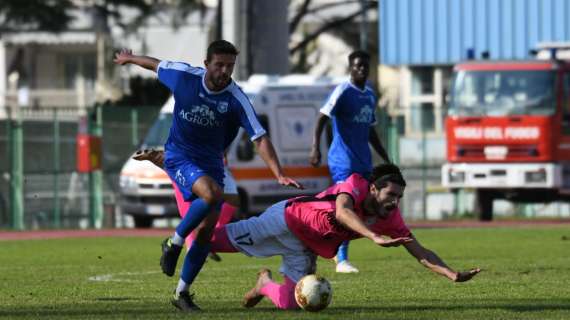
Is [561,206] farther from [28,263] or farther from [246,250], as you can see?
[246,250]

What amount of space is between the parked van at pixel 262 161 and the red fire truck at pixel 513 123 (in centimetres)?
238

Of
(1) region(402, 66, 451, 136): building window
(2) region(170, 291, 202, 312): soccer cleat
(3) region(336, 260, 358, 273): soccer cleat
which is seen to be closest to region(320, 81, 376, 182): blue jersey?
(3) region(336, 260, 358, 273): soccer cleat

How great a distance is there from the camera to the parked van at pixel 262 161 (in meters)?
26.3

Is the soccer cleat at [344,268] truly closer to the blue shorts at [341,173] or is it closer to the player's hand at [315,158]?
the blue shorts at [341,173]

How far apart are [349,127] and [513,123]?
1184 cm

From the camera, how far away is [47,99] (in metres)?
57.3

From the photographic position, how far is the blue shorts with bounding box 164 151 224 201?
11195 mm

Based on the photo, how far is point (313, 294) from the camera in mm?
10422

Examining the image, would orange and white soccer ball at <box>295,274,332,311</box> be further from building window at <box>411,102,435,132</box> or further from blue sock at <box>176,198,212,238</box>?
building window at <box>411,102,435,132</box>

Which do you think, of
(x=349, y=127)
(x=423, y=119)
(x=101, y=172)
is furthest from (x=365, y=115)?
(x=423, y=119)

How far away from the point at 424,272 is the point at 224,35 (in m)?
18.6

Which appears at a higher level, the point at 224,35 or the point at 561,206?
the point at 224,35

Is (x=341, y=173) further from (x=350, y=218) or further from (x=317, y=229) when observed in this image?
(x=350, y=218)

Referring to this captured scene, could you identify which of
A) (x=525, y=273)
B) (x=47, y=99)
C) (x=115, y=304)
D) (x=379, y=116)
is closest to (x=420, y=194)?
(x=379, y=116)
